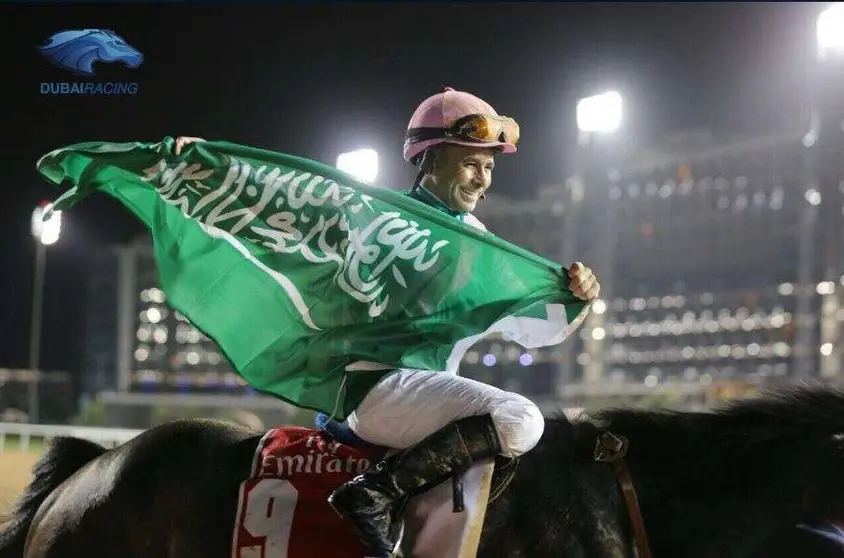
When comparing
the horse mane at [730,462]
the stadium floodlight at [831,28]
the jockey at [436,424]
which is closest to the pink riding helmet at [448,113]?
the jockey at [436,424]

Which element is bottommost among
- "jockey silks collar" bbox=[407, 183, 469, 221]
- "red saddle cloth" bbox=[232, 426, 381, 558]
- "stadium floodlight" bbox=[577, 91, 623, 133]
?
"red saddle cloth" bbox=[232, 426, 381, 558]

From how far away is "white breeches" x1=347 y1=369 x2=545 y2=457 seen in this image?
1.96m

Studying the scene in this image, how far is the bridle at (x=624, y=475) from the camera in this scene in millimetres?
2033

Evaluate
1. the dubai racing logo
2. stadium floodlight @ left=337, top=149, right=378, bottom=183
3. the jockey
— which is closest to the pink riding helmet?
the jockey

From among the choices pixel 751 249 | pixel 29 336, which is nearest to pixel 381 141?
pixel 29 336

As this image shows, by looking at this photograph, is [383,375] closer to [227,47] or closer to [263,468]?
[263,468]

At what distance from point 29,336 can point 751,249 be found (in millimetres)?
28355

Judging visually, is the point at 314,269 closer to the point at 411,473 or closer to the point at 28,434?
the point at 411,473

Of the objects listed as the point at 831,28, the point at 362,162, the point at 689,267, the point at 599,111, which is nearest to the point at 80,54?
the point at 362,162

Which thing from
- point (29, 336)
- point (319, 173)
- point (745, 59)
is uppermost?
point (745, 59)

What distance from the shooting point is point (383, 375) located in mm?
2125

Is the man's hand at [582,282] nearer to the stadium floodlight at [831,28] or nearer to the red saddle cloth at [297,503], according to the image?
the red saddle cloth at [297,503]

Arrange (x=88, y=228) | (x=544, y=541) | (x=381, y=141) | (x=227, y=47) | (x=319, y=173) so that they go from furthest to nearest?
(x=88, y=228) < (x=381, y=141) < (x=227, y=47) < (x=319, y=173) < (x=544, y=541)

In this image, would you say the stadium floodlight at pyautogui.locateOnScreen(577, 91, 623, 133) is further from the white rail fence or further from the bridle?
the bridle
